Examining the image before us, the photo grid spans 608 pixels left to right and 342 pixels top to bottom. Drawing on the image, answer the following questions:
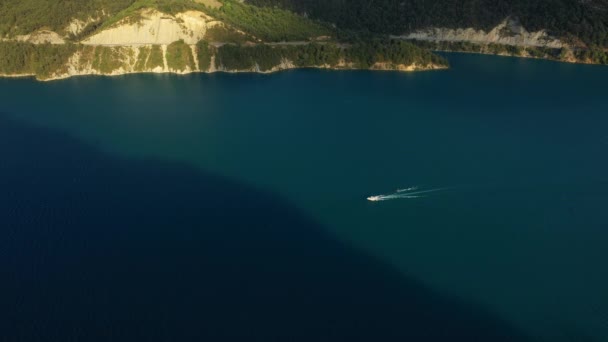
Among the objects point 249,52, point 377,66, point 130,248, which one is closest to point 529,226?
point 130,248

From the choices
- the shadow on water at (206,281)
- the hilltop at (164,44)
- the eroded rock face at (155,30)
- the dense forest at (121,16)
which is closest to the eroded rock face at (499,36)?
the hilltop at (164,44)

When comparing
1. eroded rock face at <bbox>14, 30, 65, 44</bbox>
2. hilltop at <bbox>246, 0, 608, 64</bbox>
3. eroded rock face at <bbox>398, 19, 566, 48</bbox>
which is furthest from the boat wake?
eroded rock face at <bbox>14, 30, 65, 44</bbox>

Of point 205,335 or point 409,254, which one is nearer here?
point 205,335

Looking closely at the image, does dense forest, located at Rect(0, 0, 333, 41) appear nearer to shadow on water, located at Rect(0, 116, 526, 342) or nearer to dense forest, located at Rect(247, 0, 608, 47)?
dense forest, located at Rect(247, 0, 608, 47)

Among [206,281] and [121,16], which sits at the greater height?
[121,16]

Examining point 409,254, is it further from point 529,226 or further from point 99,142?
point 99,142

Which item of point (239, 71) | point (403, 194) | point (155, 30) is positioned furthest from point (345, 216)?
point (155, 30)

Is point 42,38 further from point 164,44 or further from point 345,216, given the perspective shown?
point 345,216
